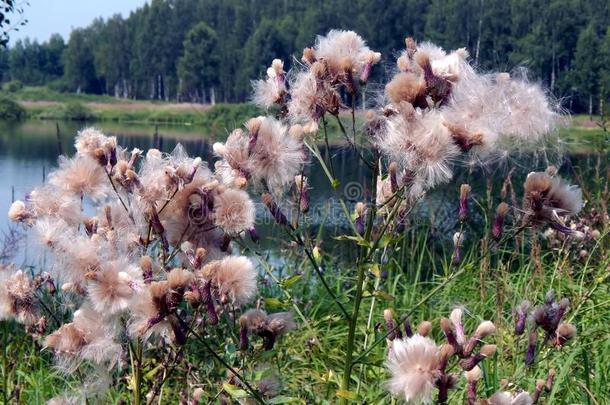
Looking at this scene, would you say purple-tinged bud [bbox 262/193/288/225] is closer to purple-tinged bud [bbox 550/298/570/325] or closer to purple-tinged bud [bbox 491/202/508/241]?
purple-tinged bud [bbox 491/202/508/241]

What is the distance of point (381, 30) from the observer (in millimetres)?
53344

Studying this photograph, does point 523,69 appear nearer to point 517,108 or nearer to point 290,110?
point 517,108

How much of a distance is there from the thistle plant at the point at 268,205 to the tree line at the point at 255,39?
19.7 metres

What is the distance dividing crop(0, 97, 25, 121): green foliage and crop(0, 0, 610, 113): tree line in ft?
50.2

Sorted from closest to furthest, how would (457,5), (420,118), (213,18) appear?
(420,118)
(457,5)
(213,18)

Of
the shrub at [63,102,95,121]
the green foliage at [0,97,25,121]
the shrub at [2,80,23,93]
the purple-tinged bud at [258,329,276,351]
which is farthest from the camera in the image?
the shrub at [2,80,23,93]

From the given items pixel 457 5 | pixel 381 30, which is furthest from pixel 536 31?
pixel 381 30

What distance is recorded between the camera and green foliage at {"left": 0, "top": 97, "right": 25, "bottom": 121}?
46219 mm

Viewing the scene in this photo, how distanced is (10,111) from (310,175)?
45.0 meters

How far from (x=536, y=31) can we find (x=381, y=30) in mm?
18347

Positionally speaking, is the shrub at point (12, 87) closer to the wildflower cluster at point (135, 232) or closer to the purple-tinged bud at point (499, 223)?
the wildflower cluster at point (135, 232)

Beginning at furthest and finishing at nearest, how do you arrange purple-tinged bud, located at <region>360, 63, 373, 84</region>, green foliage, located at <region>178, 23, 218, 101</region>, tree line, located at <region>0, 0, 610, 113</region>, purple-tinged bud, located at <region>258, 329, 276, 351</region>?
1. green foliage, located at <region>178, 23, 218, 101</region>
2. tree line, located at <region>0, 0, 610, 113</region>
3. purple-tinged bud, located at <region>360, 63, 373, 84</region>
4. purple-tinged bud, located at <region>258, 329, 276, 351</region>

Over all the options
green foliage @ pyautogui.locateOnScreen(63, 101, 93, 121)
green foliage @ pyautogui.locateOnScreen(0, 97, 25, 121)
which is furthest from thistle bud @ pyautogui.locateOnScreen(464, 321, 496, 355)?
green foliage @ pyautogui.locateOnScreen(0, 97, 25, 121)

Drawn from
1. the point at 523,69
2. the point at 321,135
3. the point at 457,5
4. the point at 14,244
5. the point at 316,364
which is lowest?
the point at 316,364
